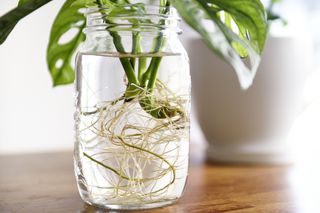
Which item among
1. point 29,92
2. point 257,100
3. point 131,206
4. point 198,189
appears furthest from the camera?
point 29,92

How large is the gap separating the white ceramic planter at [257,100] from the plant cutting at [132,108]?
332mm

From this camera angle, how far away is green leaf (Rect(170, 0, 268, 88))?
0.38m

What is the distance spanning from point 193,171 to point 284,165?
0.60 ft

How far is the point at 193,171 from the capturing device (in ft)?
2.74

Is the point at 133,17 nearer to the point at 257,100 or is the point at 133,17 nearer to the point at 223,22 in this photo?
Answer: the point at 223,22

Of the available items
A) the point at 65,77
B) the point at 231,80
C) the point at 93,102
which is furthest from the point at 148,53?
the point at 231,80

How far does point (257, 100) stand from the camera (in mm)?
889

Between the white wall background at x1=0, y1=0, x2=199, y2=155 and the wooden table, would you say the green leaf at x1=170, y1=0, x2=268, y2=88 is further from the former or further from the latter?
the white wall background at x1=0, y1=0, x2=199, y2=155

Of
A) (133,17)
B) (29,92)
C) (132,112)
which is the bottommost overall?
(29,92)

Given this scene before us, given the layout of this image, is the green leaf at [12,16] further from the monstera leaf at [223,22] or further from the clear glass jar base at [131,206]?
the clear glass jar base at [131,206]

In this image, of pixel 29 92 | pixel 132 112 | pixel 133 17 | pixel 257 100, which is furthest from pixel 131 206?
pixel 29 92

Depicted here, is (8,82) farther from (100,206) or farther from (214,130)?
(100,206)

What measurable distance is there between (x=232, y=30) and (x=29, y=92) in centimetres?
80

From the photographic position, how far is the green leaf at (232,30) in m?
0.38
